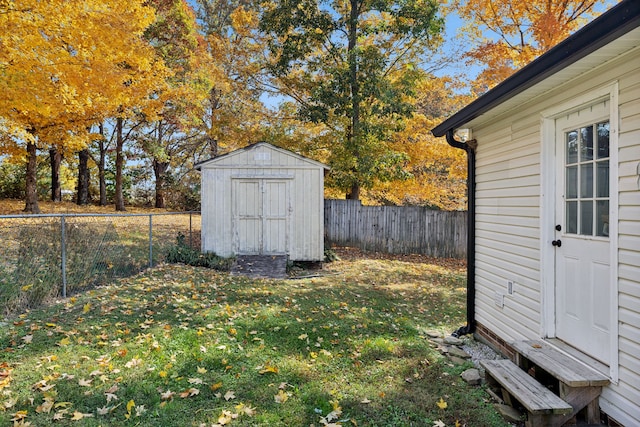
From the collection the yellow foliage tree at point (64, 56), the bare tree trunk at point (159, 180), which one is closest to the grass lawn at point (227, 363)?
the yellow foliage tree at point (64, 56)

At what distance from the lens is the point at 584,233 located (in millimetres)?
2865

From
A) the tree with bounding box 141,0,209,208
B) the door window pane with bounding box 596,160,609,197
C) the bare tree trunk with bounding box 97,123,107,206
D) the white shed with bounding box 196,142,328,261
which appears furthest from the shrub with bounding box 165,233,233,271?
the bare tree trunk with bounding box 97,123,107,206

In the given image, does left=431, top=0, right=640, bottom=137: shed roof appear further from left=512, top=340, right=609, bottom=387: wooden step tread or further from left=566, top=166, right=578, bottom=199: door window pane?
left=512, top=340, right=609, bottom=387: wooden step tread

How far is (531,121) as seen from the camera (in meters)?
3.46

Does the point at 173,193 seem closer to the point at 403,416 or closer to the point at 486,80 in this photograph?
the point at 486,80

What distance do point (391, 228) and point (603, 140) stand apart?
29.4 ft

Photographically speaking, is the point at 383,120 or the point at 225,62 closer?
the point at 383,120

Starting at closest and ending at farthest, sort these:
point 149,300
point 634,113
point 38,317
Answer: point 634,113, point 38,317, point 149,300

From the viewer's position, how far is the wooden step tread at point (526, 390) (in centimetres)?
235

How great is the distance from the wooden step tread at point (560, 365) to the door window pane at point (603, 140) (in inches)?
59.7

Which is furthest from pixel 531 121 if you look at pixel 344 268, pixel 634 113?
pixel 344 268

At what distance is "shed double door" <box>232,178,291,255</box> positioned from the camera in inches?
372

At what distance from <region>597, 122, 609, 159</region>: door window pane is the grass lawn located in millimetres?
2058

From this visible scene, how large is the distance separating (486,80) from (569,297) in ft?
28.7
